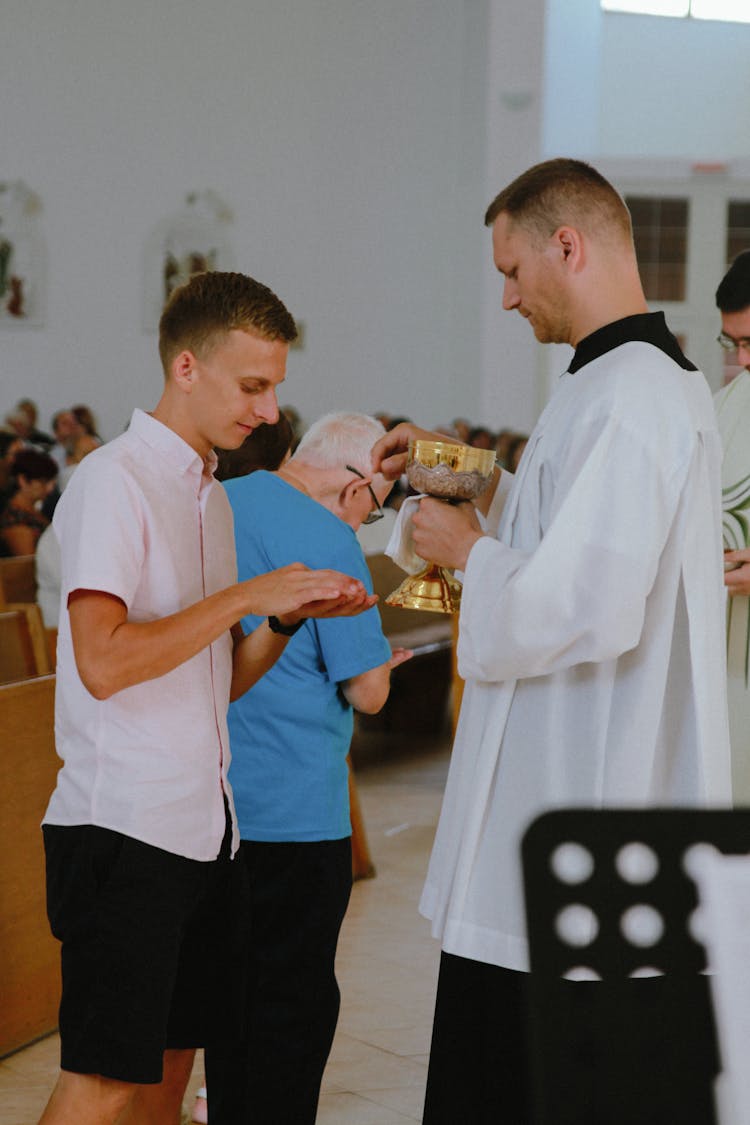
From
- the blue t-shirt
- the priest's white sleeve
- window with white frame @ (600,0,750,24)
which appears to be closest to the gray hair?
the blue t-shirt

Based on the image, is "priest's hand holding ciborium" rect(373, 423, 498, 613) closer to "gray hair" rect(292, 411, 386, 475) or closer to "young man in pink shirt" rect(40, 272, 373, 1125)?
"young man in pink shirt" rect(40, 272, 373, 1125)

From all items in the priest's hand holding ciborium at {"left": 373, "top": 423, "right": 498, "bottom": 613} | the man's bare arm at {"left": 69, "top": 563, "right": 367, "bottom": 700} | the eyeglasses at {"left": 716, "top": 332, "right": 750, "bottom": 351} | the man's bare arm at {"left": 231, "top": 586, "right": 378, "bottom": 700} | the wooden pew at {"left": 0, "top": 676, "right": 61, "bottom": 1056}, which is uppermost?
the eyeglasses at {"left": 716, "top": 332, "right": 750, "bottom": 351}

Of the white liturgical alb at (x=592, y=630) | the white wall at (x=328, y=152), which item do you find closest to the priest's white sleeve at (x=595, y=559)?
the white liturgical alb at (x=592, y=630)

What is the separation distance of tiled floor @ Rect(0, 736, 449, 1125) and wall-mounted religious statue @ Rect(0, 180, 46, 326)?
11335mm

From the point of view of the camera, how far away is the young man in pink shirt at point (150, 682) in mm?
2182

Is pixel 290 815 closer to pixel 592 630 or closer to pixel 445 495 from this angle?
pixel 445 495

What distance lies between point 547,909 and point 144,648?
1337 millimetres

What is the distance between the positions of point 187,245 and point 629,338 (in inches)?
618

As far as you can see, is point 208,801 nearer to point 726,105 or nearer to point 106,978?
point 106,978

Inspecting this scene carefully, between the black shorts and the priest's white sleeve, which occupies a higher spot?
the priest's white sleeve

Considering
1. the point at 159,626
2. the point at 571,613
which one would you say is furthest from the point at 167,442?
the point at 571,613

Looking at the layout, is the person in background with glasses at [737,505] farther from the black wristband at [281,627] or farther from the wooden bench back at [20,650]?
the wooden bench back at [20,650]

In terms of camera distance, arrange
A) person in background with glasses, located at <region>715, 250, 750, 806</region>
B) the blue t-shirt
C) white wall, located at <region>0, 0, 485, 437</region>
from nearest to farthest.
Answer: the blue t-shirt, person in background with glasses, located at <region>715, 250, 750, 806</region>, white wall, located at <region>0, 0, 485, 437</region>

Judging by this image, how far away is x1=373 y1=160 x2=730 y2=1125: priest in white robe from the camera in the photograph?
2.18 meters
